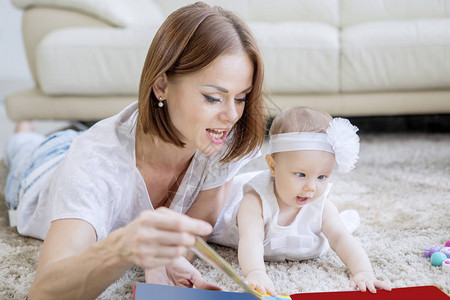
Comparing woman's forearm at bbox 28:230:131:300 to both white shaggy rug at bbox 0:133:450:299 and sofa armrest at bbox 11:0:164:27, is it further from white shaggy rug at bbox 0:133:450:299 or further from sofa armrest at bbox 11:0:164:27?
sofa armrest at bbox 11:0:164:27

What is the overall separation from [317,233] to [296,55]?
39.5 inches

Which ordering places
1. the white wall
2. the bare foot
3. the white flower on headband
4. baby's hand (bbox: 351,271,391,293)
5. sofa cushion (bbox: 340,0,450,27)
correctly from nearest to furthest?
baby's hand (bbox: 351,271,391,293) → the white flower on headband → the bare foot → sofa cushion (bbox: 340,0,450,27) → the white wall

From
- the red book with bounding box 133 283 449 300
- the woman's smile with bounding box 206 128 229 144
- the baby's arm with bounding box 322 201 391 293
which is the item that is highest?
the woman's smile with bounding box 206 128 229 144

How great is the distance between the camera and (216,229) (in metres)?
1.23

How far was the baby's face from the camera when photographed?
1.05 metres

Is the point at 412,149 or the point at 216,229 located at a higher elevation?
the point at 216,229

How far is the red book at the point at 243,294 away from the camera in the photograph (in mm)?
818

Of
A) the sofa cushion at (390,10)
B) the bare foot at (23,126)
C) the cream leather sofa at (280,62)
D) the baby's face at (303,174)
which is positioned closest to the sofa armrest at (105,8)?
the cream leather sofa at (280,62)

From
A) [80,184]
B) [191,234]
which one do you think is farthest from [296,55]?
[191,234]

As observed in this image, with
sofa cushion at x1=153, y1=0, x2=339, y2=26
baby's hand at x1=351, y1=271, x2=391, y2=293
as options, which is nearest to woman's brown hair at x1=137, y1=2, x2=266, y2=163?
baby's hand at x1=351, y1=271, x2=391, y2=293

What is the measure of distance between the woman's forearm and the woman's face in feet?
1.14

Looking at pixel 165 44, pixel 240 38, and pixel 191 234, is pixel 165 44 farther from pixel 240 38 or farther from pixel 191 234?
pixel 191 234

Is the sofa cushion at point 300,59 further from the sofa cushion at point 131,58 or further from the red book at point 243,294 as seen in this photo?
the red book at point 243,294

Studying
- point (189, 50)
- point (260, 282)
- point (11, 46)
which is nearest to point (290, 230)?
point (260, 282)
